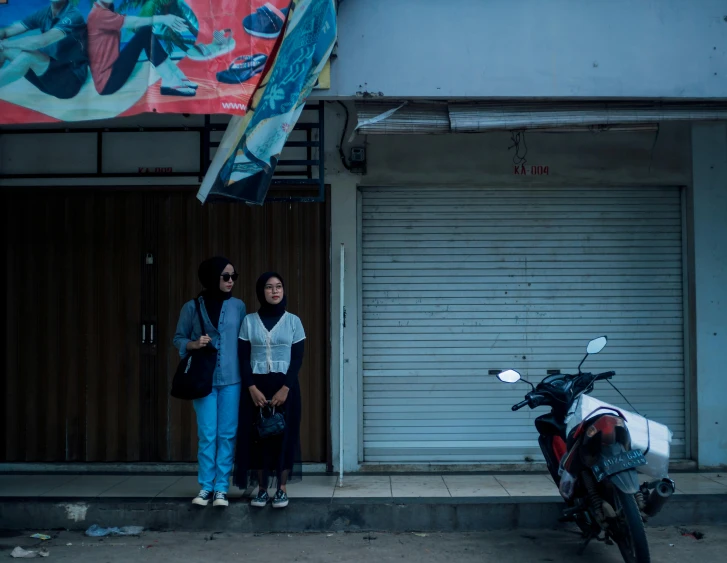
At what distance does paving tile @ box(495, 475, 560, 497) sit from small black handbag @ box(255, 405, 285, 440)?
2009mm

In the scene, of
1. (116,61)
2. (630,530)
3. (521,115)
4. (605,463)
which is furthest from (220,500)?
(521,115)

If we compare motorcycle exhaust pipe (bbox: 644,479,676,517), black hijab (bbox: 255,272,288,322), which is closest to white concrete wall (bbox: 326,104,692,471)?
black hijab (bbox: 255,272,288,322)

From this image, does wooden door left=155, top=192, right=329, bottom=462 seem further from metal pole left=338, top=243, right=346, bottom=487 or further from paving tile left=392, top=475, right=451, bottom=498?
paving tile left=392, top=475, right=451, bottom=498

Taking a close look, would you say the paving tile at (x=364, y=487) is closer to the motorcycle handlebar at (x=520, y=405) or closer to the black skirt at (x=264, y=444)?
the black skirt at (x=264, y=444)

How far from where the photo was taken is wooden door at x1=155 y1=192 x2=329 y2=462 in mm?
7254

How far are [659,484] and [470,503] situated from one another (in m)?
1.69

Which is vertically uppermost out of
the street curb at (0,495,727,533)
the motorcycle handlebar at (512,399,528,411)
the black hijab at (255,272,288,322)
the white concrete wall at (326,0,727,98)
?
the white concrete wall at (326,0,727,98)

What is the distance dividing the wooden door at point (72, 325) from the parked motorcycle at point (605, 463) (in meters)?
3.91

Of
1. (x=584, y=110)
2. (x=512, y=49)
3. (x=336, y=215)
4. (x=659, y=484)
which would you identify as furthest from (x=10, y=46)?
(x=659, y=484)

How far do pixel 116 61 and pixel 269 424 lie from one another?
9.92 feet

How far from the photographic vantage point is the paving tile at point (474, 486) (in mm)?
6297

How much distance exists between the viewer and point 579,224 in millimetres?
7406

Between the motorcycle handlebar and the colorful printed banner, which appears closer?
the motorcycle handlebar

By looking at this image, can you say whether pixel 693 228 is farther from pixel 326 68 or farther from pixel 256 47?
pixel 256 47
